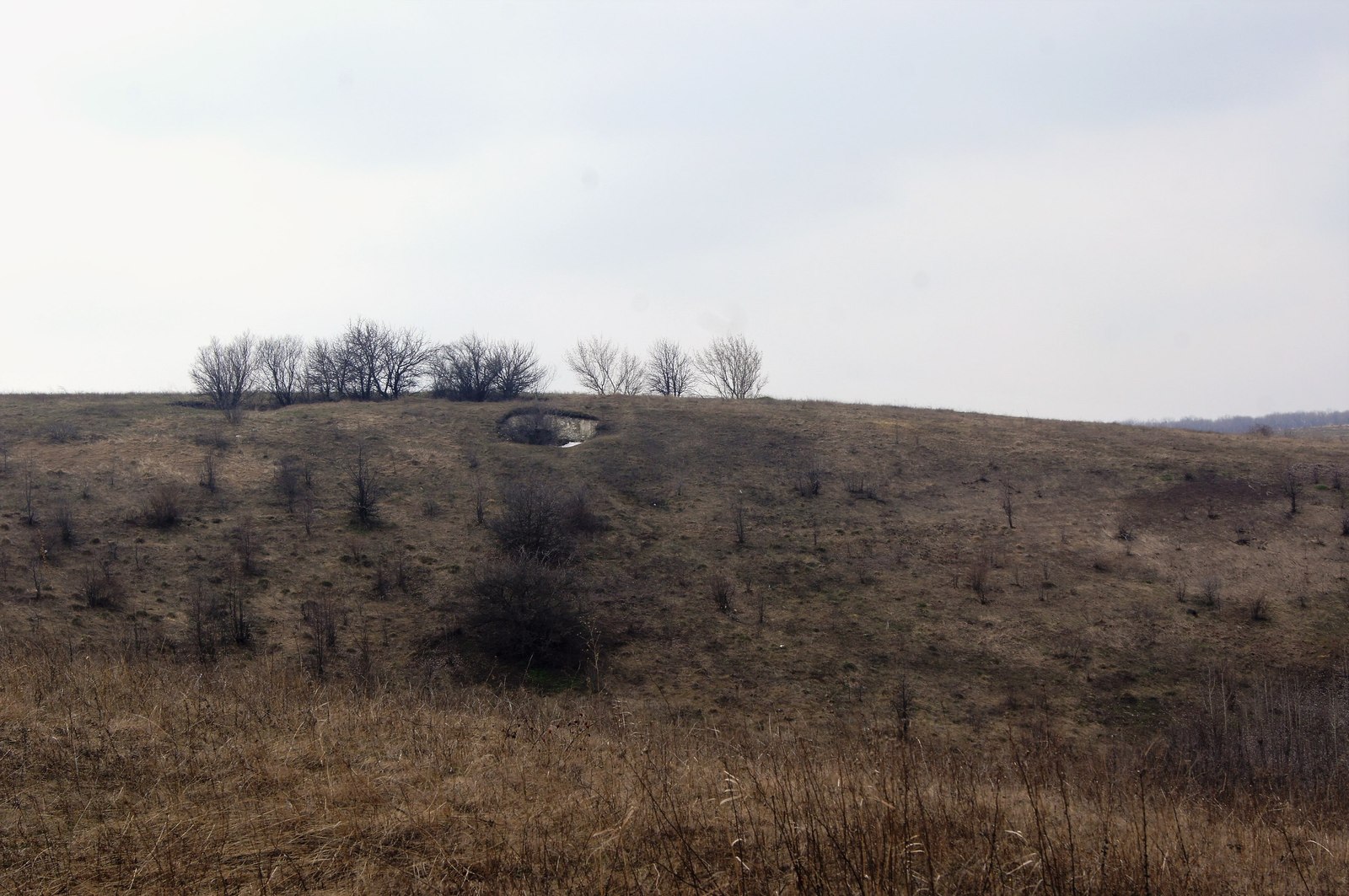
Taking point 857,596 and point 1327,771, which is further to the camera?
point 857,596

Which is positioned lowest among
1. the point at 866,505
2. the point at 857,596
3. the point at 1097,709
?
the point at 1097,709

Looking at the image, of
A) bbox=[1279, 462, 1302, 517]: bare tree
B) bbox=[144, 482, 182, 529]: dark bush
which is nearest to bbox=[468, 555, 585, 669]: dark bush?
bbox=[144, 482, 182, 529]: dark bush

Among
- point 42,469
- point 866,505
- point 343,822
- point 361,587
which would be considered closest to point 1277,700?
point 866,505

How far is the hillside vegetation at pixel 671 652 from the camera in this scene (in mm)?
4238

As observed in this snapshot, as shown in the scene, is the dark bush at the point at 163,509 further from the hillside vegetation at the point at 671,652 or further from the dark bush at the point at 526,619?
the dark bush at the point at 526,619

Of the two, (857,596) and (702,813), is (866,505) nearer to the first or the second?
(857,596)

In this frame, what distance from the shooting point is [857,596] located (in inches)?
888

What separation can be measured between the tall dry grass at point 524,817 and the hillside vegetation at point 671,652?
36mm

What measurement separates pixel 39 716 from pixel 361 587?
1608 centimetres

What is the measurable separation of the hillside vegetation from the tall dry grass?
4 cm

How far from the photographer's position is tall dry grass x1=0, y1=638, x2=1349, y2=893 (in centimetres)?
383

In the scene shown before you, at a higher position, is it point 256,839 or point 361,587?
point 256,839

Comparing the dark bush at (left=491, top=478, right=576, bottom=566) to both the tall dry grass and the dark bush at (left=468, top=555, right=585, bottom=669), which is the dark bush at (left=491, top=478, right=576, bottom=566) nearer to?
the dark bush at (left=468, top=555, right=585, bottom=669)

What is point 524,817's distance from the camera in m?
4.60
